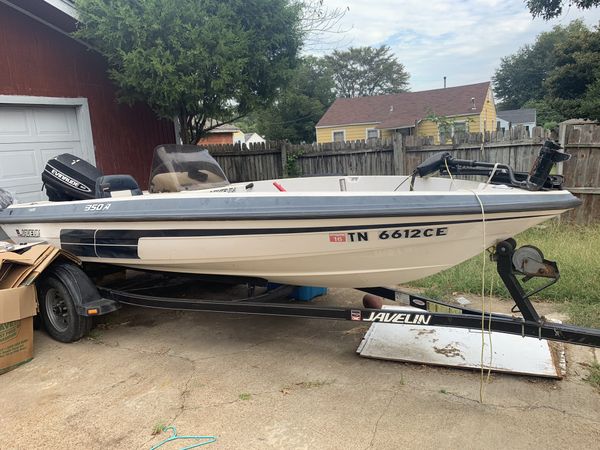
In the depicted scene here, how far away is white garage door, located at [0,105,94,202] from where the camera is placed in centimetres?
686

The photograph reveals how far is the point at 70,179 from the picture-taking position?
4754 millimetres

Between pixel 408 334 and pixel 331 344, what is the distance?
0.64 meters

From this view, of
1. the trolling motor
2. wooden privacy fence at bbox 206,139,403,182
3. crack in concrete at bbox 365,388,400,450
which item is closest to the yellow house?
wooden privacy fence at bbox 206,139,403,182

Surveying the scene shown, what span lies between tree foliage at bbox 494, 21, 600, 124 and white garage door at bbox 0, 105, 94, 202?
9.94 meters

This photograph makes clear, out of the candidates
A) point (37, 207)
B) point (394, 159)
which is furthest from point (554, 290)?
point (37, 207)

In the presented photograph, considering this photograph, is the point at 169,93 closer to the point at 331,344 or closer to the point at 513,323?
the point at 331,344

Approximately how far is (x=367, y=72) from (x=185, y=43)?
5119 centimetres

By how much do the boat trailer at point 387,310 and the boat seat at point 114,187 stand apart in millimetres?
763

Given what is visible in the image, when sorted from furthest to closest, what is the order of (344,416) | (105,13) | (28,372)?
(105,13) → (28,372) → (344,416)

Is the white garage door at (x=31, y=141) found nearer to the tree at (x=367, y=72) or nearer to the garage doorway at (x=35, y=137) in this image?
the garage doorway at (x=35, y=137)

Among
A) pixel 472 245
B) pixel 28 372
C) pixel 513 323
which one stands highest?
pixel 472 245

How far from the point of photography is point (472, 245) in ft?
9.64

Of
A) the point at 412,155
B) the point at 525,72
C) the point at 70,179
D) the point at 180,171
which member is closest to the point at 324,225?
the point at 180,171

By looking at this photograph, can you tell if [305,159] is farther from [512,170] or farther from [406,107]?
[406,107]
